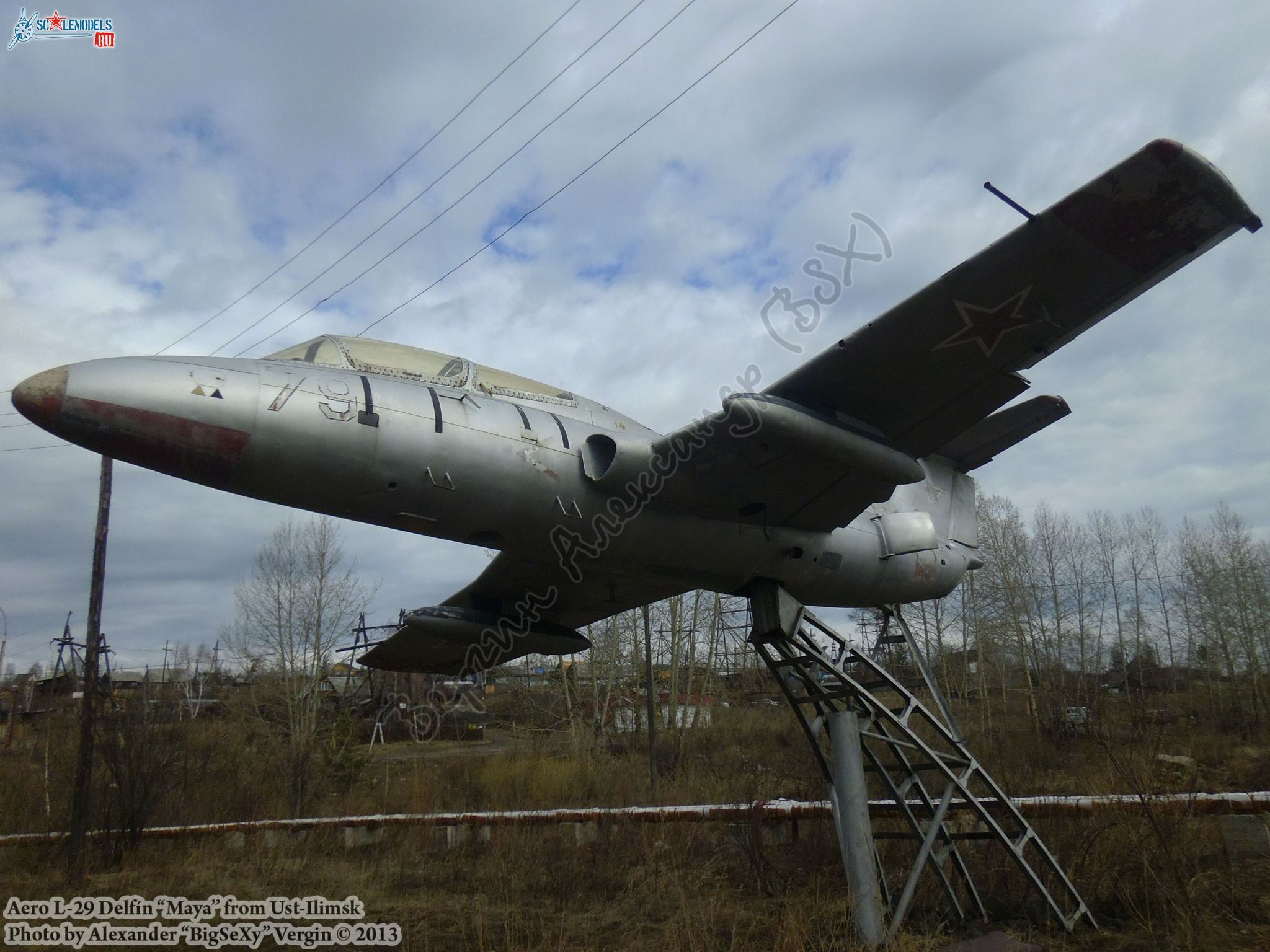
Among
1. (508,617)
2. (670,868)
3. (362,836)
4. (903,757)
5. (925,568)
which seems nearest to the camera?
(903,757)

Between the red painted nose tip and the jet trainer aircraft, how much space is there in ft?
0.04

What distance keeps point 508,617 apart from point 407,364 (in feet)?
12.8

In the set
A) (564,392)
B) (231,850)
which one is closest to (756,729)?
(231,850)

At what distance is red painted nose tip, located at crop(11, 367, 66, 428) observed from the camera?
15.2 ft

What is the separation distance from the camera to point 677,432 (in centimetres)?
627

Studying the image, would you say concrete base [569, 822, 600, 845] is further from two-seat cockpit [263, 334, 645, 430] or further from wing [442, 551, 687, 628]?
two-seat cockpit [263, 334, 645, 430]

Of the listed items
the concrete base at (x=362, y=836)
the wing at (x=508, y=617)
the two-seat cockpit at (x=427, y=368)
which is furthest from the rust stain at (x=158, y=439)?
the concrete base at (x=362, y=836)

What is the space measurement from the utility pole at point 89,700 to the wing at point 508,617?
570 cm

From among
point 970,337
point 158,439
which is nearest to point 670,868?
point 970,337

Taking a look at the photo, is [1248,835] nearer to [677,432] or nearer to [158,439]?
[677,432]

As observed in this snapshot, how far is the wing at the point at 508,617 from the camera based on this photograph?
8570 mm

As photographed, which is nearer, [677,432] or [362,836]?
[677,432]

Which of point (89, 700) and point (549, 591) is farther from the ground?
point (549, 591)

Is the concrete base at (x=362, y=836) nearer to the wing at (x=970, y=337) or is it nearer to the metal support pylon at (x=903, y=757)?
the metal support pylon at (x=903, y=757)
